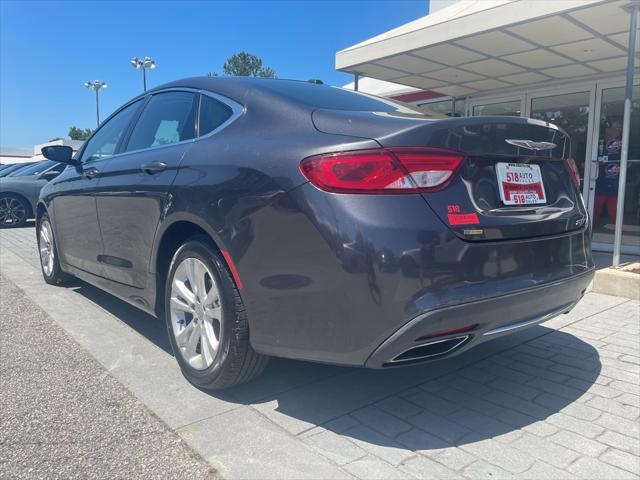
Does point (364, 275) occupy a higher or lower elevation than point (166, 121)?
lower

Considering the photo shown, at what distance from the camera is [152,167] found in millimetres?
3025

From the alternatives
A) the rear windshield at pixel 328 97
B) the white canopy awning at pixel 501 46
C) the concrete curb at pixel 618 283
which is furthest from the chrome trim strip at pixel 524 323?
the white canopy awning at pixel 501 46

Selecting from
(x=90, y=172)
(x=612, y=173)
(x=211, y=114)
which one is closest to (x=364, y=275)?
(x=211, y=114)

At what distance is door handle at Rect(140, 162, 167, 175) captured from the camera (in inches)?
116

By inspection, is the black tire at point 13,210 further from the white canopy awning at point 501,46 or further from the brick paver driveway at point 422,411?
the brick paver driveway at point 422,411

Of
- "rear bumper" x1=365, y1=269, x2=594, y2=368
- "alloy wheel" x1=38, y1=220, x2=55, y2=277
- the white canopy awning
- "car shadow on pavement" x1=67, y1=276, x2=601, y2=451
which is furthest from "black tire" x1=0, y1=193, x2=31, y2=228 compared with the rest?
"rear bumper" x1=365, y1=269, x2=594, y2=368

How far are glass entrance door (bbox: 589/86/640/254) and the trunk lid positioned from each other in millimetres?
6501

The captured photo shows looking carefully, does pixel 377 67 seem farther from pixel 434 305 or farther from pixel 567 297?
pixel 434 305

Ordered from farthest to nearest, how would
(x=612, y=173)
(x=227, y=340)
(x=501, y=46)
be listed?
(x=612, y=173)
(x=501, y=46)
(x=227, y=340)

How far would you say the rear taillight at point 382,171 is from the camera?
2020 mm

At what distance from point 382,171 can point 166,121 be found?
185cm

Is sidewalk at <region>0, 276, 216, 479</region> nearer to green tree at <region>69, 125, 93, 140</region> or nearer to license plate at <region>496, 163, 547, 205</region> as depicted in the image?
license plate at <region>496, 163, 547, 205</region>

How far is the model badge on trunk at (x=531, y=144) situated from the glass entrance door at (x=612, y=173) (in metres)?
6.44

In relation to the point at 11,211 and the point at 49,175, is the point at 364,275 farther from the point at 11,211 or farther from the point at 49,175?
the point at 49,175
